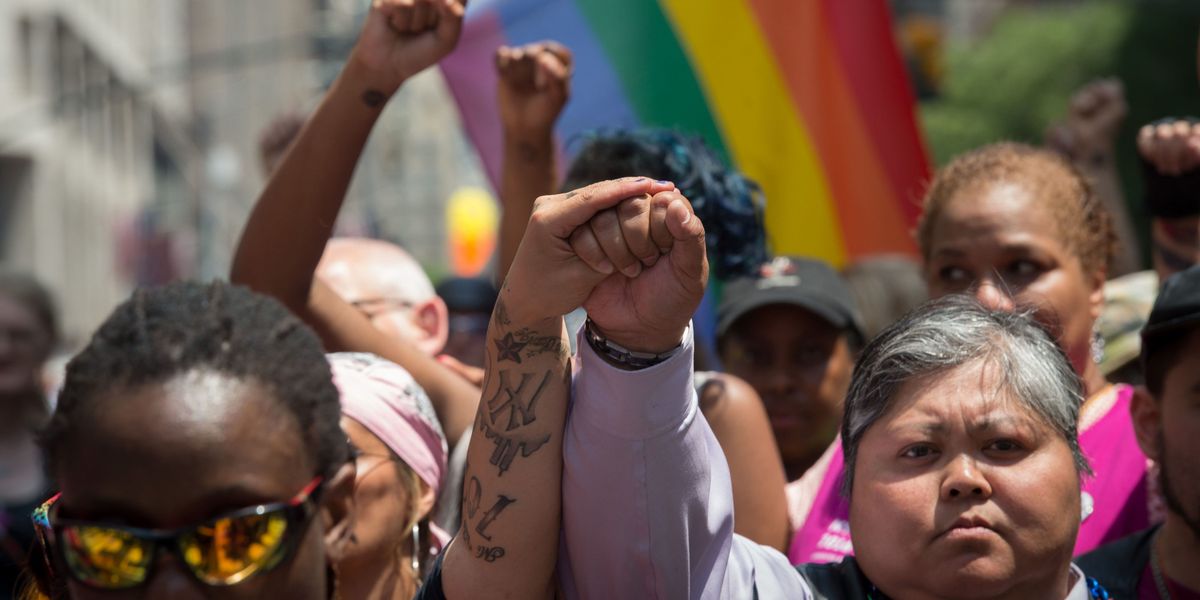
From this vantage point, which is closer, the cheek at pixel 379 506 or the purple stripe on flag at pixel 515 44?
the cheek at pixel 379 506

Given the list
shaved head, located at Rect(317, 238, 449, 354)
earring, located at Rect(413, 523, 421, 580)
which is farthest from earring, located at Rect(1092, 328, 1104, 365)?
earring, located at Rect(413, 523, 421, 580)

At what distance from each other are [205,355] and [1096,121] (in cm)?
398

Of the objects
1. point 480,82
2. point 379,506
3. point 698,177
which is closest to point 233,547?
point 379,506

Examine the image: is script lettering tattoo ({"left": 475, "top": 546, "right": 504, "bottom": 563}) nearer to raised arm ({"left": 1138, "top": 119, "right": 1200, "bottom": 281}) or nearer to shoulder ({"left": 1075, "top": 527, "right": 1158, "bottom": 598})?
shoulder ({"left": 1075, "top": 527, "right": 1158, "bottom": 598})

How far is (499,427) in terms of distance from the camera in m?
2.13

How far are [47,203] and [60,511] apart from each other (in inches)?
1331

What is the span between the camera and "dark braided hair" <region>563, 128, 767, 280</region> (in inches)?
123

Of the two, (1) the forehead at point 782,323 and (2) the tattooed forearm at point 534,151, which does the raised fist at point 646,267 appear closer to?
(2) the tattooed forearm at point 534,151

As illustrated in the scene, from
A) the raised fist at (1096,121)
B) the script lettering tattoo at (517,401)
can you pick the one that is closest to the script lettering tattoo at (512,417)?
the script lettering tattoo at (517,401)

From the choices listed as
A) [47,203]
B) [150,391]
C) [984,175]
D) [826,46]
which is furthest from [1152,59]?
[150,391]

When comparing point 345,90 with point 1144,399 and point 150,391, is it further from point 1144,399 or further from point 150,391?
point 1144,399

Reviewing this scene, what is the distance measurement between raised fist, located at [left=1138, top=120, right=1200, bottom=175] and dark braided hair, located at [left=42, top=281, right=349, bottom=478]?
245 centimetres

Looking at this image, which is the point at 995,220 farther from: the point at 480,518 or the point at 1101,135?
the point at 1101,135

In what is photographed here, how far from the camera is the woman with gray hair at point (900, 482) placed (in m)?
2.06
